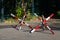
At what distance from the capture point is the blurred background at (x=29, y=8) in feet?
72.5

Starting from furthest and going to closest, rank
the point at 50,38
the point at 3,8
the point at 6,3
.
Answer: the point at 6,3
the point at 3,8
the point at 50,38

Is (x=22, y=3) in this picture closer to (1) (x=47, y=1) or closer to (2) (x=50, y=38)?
(1) (x=47, y=1)

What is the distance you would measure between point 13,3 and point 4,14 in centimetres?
132

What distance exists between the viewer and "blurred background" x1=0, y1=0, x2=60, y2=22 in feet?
72.5

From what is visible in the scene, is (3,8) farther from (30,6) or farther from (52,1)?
(52,1)

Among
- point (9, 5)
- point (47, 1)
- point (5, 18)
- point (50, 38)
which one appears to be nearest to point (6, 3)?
point (9, 5)

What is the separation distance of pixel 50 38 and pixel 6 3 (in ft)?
37.4

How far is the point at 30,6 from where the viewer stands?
79.2 ft

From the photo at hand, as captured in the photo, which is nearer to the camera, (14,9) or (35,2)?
(14,9)

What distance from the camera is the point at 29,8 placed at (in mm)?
23891

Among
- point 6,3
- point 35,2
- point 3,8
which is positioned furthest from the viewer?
point 35,2

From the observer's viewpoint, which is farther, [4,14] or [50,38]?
[4,14]

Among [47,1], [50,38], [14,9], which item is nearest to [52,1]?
[47,1]

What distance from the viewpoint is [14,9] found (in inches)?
912
